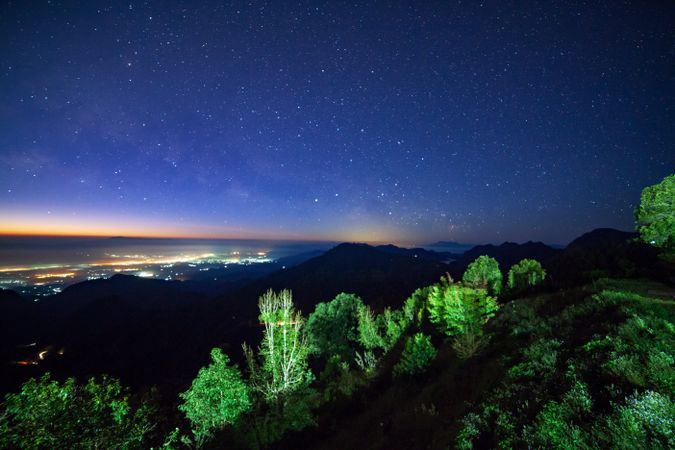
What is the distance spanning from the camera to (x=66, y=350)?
116 metres

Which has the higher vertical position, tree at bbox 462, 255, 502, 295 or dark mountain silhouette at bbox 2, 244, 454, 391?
tree at bbox 462, 255, 502, 295

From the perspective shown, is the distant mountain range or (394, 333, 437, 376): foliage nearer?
(394, 333, 437, 376): foliage

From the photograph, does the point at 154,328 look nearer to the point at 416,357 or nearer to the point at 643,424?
the point at 416,357

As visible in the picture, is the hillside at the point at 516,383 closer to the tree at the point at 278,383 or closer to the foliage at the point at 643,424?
the foliage at the point at 643,424

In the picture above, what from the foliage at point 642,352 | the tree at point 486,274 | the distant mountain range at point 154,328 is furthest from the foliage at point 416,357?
the tree at point 486,274

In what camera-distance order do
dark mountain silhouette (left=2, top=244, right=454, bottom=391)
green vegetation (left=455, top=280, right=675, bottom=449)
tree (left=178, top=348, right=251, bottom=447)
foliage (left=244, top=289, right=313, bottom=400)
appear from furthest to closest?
dark mountain silhouette (left=2, top=244, right=454, bottom=391)
foliage (left=244, top=289, right=313, bottom=400)
tree (left=178, top=348, right=251, bottom=447)
green vegetation (left=455, top=280, right=675, bottom=449)

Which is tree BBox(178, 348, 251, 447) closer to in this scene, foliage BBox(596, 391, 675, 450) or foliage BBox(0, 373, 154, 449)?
foliage BBox(0, 373, 154, 449)

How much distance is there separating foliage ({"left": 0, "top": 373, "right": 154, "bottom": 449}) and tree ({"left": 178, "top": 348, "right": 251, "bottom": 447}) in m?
5.26

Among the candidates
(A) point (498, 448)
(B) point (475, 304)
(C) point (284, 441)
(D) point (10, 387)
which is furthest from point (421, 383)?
(D) point (10, 387)

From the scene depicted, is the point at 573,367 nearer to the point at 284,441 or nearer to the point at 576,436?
the point at 576,436

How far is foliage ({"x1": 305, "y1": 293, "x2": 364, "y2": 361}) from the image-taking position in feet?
146

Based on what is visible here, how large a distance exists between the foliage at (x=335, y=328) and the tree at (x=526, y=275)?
31215mm

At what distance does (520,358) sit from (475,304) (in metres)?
10.6

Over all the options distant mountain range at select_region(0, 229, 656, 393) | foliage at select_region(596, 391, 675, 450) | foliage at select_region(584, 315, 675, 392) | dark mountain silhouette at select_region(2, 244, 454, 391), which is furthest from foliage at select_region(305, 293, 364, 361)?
dark mountain silhouette at select_region(2, 244, 454, 391)
